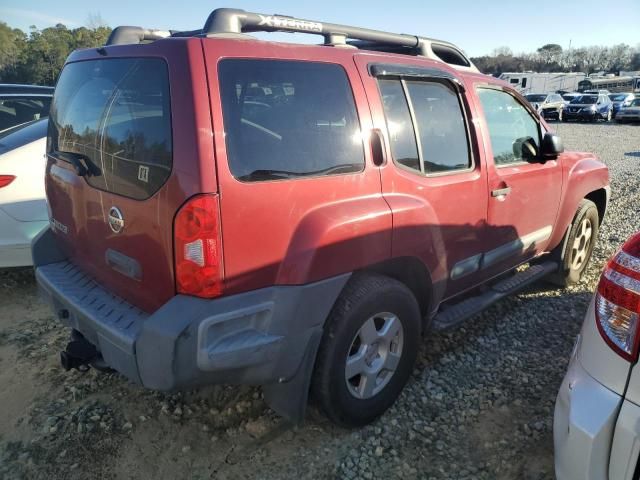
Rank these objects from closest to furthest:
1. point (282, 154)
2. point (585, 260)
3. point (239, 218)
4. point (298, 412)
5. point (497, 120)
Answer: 1. point (239, 218)
2. point (282, 154)
3. point (298, 412)
4. point (497, 120)
5. point (585, 260)

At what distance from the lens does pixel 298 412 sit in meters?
2.31

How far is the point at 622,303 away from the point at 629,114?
30.0m

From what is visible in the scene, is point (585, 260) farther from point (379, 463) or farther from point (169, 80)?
point (169, 80)

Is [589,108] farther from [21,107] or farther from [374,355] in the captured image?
[374,355]

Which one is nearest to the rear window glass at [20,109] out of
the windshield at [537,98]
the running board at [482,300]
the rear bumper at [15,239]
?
the rear bumper at [15,239]

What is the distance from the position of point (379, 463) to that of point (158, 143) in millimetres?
1847

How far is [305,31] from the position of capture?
254 centimetres

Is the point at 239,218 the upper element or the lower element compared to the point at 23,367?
upper

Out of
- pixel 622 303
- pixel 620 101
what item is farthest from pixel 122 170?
pixel 620 101

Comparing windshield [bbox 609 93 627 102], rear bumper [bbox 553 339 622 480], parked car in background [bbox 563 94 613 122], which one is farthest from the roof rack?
windshield [bbox 609 93 627 102]

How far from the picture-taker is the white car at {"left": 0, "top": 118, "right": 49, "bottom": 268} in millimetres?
3818

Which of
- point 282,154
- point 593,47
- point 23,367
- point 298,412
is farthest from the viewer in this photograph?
point 593,47

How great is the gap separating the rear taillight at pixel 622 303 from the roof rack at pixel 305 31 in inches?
66.8

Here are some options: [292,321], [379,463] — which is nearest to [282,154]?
[292,321]
